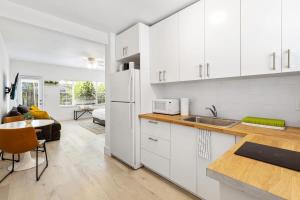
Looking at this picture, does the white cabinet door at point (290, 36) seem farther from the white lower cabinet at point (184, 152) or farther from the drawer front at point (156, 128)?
the drawer front at point (156, 128)

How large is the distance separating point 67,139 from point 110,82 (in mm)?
2351

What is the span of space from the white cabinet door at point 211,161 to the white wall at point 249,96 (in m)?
0.64

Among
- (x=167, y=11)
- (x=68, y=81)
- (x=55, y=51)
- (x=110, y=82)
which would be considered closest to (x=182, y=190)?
(x=110, y=82)

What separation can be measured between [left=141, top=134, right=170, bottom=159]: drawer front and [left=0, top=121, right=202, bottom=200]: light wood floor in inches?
15.6

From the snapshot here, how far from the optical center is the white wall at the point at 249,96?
155 centimetres

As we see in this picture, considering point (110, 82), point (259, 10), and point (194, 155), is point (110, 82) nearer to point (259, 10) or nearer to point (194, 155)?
point (194, 155)

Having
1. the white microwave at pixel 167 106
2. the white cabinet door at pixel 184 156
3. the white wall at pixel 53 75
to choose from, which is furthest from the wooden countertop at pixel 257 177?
the white wall at pixel 53 75

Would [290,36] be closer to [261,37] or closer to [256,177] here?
[261,37]

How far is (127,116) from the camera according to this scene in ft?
Result: 8.00

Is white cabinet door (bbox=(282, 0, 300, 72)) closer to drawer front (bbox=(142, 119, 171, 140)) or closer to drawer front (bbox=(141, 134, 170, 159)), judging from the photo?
drawer front (bbox=(142, 119, 171, 140))

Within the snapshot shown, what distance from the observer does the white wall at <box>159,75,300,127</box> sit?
5.07 feet

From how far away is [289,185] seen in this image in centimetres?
55

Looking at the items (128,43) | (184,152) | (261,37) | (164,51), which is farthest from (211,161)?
(128,43)

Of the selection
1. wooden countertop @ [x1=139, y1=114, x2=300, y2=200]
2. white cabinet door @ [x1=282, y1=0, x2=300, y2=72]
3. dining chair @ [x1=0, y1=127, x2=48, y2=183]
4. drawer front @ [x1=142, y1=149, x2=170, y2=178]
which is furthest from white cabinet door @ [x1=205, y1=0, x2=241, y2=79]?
dining chair @ [x1=0, y1=127, x2=48, y2=183]
